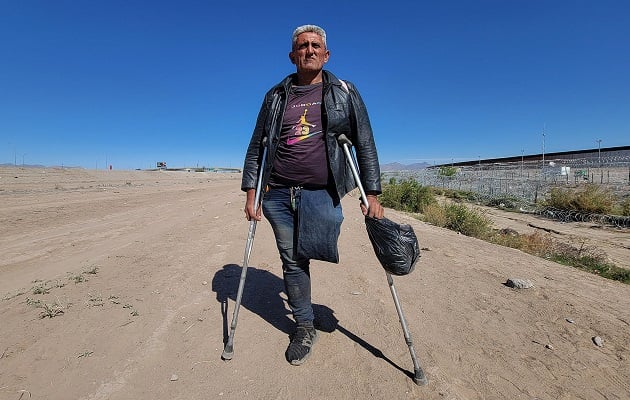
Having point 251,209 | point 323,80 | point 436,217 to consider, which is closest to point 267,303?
point 251,209

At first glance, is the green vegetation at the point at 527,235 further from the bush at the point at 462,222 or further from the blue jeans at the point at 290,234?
the blue jeans at the point at 290,234

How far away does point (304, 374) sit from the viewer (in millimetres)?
2225

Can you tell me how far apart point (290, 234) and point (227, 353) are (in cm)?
94

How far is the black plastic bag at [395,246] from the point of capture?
2.23 meters

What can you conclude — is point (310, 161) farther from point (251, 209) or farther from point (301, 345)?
point (301, 345)

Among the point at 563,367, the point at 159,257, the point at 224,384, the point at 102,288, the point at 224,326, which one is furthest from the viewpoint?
the point at 159,257

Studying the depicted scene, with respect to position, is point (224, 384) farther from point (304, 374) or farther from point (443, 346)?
point (443, 346)

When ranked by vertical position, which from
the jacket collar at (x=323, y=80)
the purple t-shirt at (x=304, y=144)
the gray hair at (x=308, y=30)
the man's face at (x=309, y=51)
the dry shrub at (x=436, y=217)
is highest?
the gray hair at (x=308, y=30)

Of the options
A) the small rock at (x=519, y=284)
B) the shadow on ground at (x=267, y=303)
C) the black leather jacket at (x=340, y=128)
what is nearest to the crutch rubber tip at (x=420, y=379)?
the shadow on ground at (x=267, y=303)

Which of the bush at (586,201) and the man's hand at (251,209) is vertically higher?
the man's hand at (251,209)

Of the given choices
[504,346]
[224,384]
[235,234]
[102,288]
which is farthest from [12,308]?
[504,346]

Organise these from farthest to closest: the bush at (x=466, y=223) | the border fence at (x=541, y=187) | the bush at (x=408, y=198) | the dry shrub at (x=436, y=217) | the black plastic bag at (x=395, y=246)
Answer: the border fence at (x=541, y=187) → the bush at (x=408, y=198) → the dry shrub at (x=436, y=217) → the bush at (x=466, y=223) → the black plastic bag at (x=395, y=246)

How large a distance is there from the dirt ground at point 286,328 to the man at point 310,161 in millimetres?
451

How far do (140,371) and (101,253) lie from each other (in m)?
3.42
